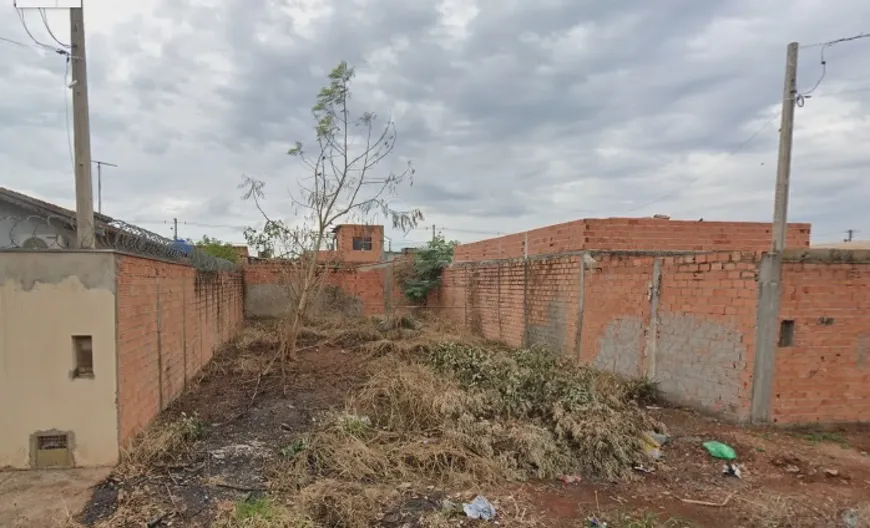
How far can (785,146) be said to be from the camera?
536cm

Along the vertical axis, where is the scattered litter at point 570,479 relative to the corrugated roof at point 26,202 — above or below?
below

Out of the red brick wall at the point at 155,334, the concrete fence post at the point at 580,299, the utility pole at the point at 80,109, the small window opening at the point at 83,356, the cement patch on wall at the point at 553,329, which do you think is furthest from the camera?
the cement patch on wall at the point at 553,329

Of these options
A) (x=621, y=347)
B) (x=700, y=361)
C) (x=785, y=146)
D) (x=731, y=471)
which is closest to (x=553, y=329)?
(x=621, y=347)

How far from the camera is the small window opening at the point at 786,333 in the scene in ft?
15.7

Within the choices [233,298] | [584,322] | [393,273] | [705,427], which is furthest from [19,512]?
[393,273]

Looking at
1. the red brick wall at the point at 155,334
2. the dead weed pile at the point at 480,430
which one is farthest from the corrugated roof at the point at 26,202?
the dead weed pile at the point at 480,430

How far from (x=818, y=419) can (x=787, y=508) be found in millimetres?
2132

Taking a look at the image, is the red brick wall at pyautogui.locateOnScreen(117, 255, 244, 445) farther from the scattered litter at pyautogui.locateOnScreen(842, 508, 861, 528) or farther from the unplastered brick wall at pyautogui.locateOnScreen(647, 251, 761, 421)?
the unplastered brick wall at pyautogui.locateOnScreen(647, 251, 761, 421)

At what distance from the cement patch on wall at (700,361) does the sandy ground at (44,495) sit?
5.69 m

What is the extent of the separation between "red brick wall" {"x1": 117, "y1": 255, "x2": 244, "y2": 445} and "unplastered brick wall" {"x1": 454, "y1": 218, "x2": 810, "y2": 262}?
575 cm

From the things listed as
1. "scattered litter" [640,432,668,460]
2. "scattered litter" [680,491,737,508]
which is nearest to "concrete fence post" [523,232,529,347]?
"scattered litter" [640,432,668,460]

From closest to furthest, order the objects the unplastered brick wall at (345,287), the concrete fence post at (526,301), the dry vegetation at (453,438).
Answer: the dry vegetation at (453,438)
the concrete fence post at (526,301)
the unplastered brick wall at (345,287)

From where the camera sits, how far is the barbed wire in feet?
11.7

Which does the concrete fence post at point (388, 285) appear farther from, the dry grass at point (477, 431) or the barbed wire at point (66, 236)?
the barbed wire at point (66, 236)
